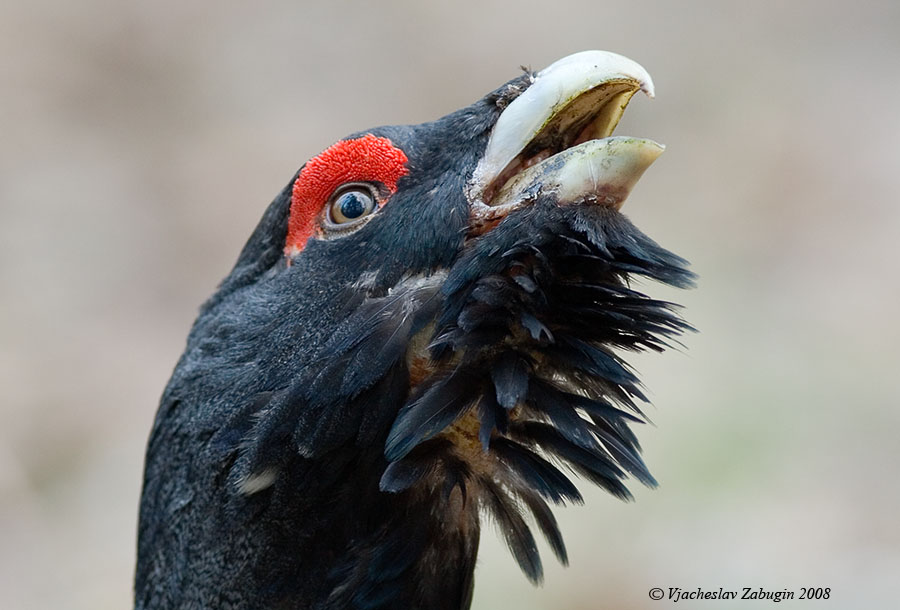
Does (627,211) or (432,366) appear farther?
(627,211)

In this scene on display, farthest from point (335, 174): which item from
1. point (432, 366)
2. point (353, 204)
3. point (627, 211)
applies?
point (627, 211)

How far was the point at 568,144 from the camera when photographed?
2.78 meters

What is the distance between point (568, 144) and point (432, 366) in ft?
2.48

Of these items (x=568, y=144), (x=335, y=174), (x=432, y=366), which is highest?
(x=335, y=174)

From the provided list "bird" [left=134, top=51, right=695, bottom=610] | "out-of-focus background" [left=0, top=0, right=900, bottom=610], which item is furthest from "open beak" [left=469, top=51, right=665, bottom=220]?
"out-of-focus background" [left=0, top=0, right=900, bottom=610]

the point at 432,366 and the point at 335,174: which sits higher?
the point at 335,174

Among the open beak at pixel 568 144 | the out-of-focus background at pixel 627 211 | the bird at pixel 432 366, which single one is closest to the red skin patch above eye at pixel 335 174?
the bird at pixel 432 366

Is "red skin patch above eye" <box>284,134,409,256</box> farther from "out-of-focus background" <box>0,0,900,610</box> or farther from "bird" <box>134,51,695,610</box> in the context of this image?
"out-of-focus background" <box>0,0,900,610</box>

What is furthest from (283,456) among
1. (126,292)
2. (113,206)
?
(113,206)

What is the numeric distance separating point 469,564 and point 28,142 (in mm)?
9497

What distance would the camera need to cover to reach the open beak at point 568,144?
2.57m

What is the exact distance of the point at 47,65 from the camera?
11.4 meters

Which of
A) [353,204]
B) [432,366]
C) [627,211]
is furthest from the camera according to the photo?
[627,211]

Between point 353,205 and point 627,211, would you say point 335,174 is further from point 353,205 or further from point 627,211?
point 627,211
